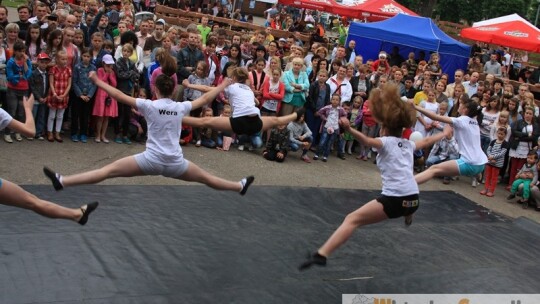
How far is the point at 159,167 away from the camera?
18.2ft

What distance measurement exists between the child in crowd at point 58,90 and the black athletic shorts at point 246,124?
3220 mm

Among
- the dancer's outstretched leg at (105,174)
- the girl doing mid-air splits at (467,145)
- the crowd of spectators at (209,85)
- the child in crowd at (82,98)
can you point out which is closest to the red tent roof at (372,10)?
the crowd of spectators at (209,85)

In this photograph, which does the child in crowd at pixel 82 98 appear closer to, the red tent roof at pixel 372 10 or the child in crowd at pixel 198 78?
the child in crowd at pixel 198 78

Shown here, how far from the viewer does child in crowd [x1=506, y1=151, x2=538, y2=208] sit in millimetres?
9938

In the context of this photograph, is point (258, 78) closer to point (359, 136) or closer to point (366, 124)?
point (366, 124)

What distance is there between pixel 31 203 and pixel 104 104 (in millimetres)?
4436

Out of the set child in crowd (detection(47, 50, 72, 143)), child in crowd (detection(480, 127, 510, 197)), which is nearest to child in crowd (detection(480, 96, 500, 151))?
child in crowd (detection(480, 127, 510, 197))

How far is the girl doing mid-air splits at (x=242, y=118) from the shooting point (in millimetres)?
6617

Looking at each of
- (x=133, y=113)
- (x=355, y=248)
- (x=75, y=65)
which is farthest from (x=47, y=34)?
(x=355, y=248)

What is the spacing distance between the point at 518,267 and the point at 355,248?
174cm

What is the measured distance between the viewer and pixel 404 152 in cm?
555

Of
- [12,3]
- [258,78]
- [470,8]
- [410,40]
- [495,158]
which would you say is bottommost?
[495,158]

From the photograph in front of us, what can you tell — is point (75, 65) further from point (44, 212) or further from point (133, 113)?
point (44, 212)

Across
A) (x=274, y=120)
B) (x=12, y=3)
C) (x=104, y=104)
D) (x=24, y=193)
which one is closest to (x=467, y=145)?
(x=274, y=120)
